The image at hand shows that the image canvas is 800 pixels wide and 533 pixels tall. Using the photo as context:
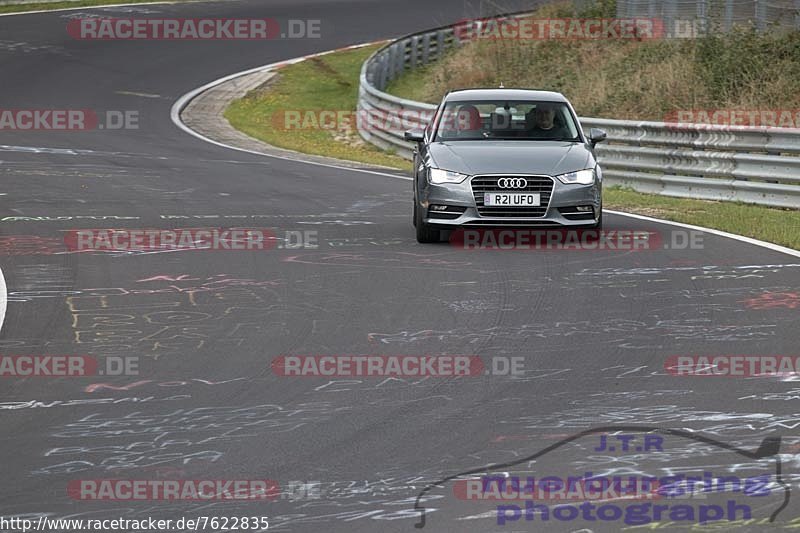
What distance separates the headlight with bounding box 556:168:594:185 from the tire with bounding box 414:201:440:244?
1.32 meters

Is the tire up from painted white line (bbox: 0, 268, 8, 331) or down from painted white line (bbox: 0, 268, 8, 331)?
up

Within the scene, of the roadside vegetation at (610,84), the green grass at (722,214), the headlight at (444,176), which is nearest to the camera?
the headlight at (444,176)

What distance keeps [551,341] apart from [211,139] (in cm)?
2019

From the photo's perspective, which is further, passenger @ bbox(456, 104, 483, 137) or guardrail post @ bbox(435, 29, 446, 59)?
guardrail post @ bbox(435, 29, 446, 59)

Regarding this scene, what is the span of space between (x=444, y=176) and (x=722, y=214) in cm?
426

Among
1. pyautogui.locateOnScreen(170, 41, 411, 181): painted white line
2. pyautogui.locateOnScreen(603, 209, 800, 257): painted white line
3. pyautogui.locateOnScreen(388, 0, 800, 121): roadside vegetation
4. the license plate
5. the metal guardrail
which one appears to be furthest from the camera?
pyautogui.locateOnScreen(388, 0, 800, 121): roadside vegetation

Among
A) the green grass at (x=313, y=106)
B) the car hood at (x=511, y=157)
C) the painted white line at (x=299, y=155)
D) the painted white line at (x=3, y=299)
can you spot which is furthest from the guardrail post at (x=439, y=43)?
the painted white line at (x=3, y=299)

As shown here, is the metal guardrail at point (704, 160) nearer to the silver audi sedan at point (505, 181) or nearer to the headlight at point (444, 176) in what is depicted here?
the silver audi sedan at point (505, 181)

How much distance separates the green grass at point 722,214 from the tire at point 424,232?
3.21 metres

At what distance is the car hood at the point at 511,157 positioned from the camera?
1361 centimetres

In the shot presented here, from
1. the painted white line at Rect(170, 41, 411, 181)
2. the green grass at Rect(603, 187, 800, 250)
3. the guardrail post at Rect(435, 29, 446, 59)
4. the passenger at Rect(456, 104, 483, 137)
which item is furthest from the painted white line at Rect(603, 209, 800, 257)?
the guardrail post at Rect(435, 29, 446, 59)

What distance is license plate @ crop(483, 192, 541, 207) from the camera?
13453 mm

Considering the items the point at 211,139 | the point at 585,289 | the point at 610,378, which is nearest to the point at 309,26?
the point at 211,139

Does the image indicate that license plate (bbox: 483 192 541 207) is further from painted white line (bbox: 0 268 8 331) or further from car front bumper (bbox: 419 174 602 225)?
painted white line (bbox: 0 268 8 331)
